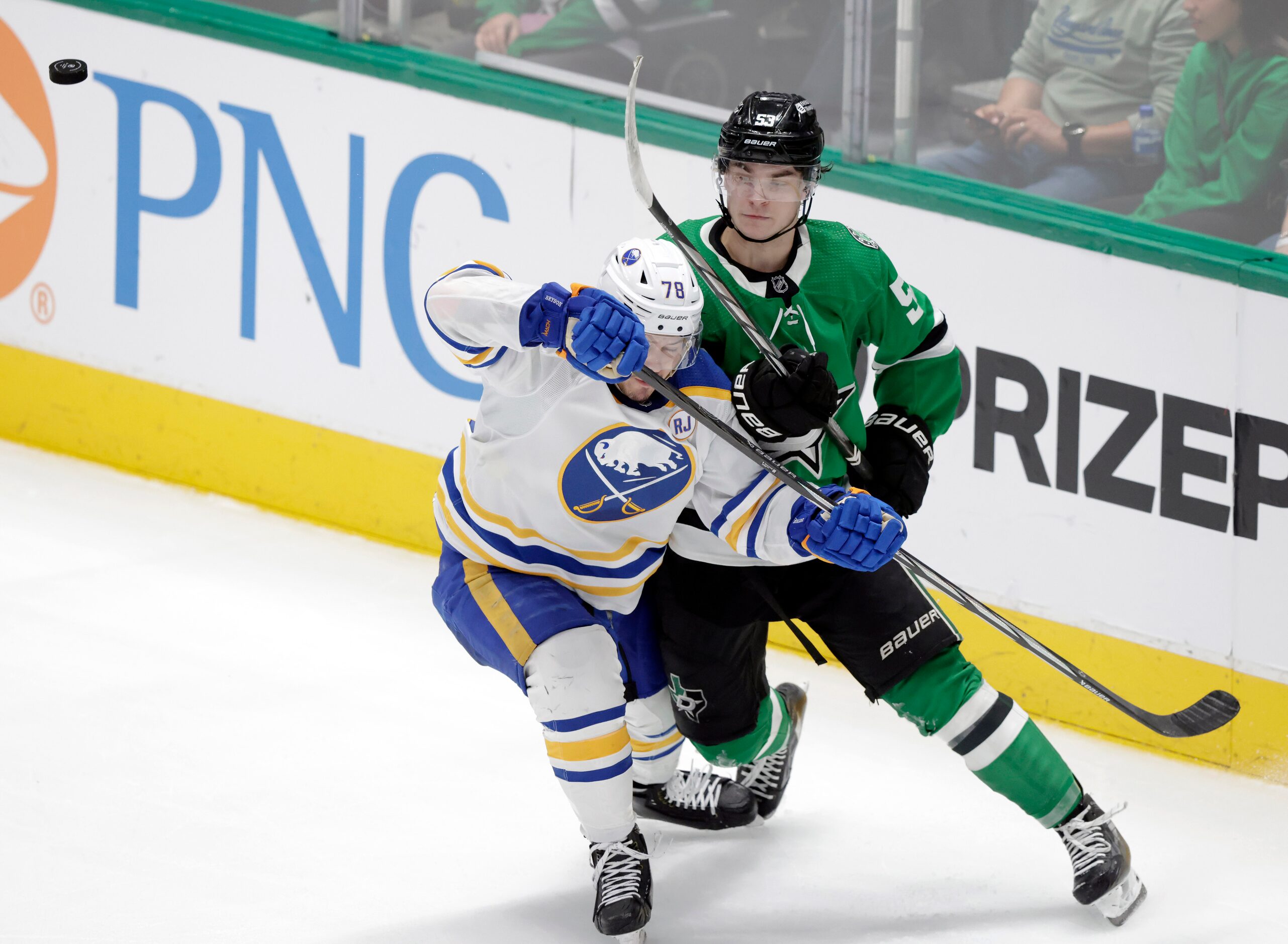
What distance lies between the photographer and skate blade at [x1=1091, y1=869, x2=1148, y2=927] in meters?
3.06

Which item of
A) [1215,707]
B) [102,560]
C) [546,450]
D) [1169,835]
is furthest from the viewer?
[102,560]

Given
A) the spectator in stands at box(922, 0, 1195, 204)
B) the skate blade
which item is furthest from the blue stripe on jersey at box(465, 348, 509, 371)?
the spectator in stands at box(922, 0, 1195, 204)

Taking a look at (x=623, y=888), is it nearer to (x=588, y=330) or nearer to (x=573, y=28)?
(x=588, y=330)

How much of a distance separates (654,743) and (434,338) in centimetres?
155

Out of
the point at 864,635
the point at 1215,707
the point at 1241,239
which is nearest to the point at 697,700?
the point at 864,635

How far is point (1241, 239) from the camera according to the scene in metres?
3.62

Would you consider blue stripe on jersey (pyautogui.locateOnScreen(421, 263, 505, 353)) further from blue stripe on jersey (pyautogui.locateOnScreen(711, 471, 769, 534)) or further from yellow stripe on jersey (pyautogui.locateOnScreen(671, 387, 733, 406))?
blue stripe on jersey (pyautogui.locateOnScreen(711, 471, 769, 534))

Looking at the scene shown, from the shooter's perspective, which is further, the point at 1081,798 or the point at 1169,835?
the point at 1169,835

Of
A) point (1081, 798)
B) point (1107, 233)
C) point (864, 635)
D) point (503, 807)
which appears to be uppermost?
point (1107, 233)

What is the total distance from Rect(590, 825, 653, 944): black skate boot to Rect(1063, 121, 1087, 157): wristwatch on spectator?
5.55ft

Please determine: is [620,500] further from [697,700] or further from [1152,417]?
[1152,417]

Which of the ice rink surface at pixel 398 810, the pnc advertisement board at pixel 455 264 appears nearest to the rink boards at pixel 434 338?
the pnc advertisement board at pixel 455 264

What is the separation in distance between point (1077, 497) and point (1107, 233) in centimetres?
52

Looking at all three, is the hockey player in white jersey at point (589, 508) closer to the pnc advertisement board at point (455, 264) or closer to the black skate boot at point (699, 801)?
the black skate boot at point (699, 801)
